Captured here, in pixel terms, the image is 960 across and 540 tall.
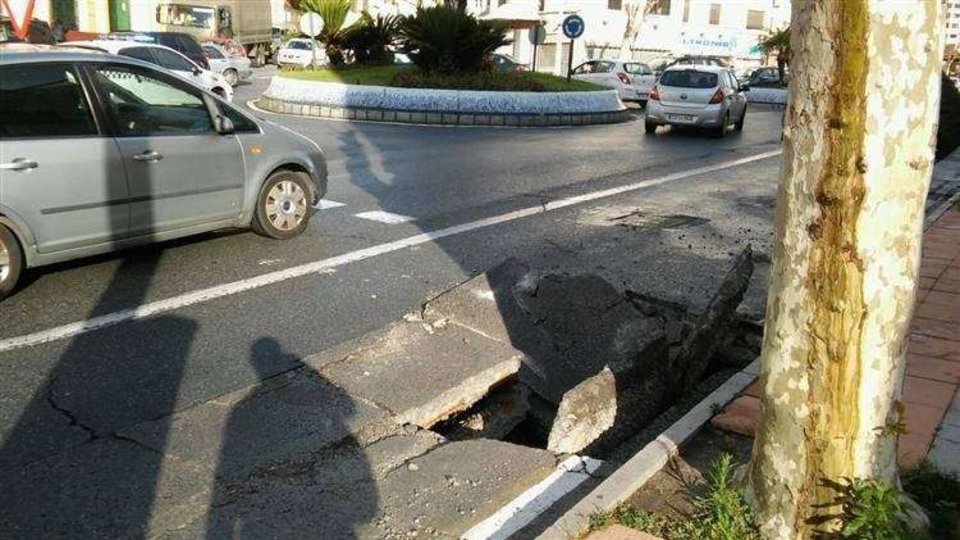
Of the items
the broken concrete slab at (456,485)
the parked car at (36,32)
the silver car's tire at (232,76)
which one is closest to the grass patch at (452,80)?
the parked car at (36,32)

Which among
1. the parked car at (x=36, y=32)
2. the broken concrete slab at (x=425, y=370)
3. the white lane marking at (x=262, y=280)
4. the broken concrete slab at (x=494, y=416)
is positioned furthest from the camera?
the parked car at (x=36, y=32)

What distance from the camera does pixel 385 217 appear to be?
343 inches

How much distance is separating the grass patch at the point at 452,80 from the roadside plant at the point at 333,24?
3.56 m

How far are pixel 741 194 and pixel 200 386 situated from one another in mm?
8229

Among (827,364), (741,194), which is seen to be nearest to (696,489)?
(827,364)

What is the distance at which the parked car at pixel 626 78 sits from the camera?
28.3m

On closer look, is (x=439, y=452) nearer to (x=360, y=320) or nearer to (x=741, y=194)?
(x=360, y=320)

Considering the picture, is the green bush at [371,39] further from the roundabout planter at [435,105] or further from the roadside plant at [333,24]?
the roundabout planter at [435,105]

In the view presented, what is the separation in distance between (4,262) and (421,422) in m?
3.23

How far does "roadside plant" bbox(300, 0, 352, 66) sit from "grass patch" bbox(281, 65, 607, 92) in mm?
3557

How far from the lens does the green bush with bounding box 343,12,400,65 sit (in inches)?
1044

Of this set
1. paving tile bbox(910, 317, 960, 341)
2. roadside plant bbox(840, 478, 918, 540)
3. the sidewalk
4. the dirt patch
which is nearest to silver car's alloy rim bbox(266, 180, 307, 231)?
the sidewalk

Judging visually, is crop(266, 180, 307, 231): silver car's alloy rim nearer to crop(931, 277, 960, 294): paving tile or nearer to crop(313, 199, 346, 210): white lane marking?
crop(313, 199, 346, 210): white lane marking

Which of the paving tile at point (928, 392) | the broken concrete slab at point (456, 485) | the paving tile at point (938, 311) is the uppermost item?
the paving tile at point (938, 311)
